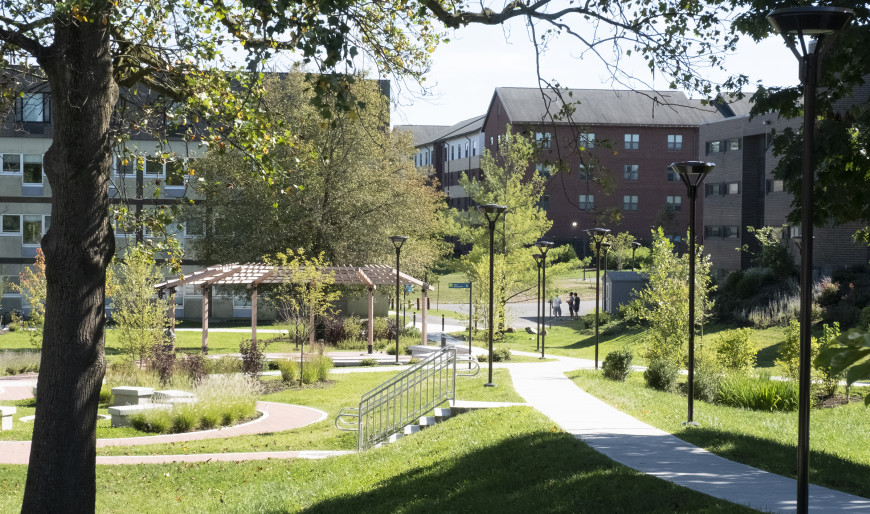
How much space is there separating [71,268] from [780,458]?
326 inches

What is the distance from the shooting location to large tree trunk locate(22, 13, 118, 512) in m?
9.16

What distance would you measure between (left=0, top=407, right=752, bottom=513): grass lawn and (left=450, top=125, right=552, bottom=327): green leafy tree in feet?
73.4

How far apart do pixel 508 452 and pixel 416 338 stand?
27268 millimetres

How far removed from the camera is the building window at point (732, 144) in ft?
167

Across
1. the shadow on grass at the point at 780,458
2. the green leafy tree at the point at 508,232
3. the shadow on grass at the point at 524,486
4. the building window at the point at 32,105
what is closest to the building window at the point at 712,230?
the green leafy tree at the point at 508,232

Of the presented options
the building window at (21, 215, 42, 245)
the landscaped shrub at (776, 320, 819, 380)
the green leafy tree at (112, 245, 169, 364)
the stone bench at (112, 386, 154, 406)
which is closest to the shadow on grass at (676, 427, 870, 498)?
the landscaped shrub at (776, 320, 819, 380)

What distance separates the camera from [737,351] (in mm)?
21688

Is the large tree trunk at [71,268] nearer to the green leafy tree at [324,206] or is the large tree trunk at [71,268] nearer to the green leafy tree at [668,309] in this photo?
the green leafy tree at [668,309]

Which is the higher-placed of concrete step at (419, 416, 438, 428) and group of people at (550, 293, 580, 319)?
group of people at (550, 293, 580, 319)

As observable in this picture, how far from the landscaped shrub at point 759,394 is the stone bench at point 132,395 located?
1231 cm

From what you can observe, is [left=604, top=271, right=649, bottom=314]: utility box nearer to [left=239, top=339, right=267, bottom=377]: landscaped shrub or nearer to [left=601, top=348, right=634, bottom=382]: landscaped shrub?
[left=239, top=339, right=267, bottom=377]: landscaped shrub

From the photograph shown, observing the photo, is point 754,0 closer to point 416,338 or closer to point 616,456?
point 616,456

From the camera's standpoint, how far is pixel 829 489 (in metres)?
9.19

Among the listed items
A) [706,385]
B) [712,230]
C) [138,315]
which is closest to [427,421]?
[706,385]
